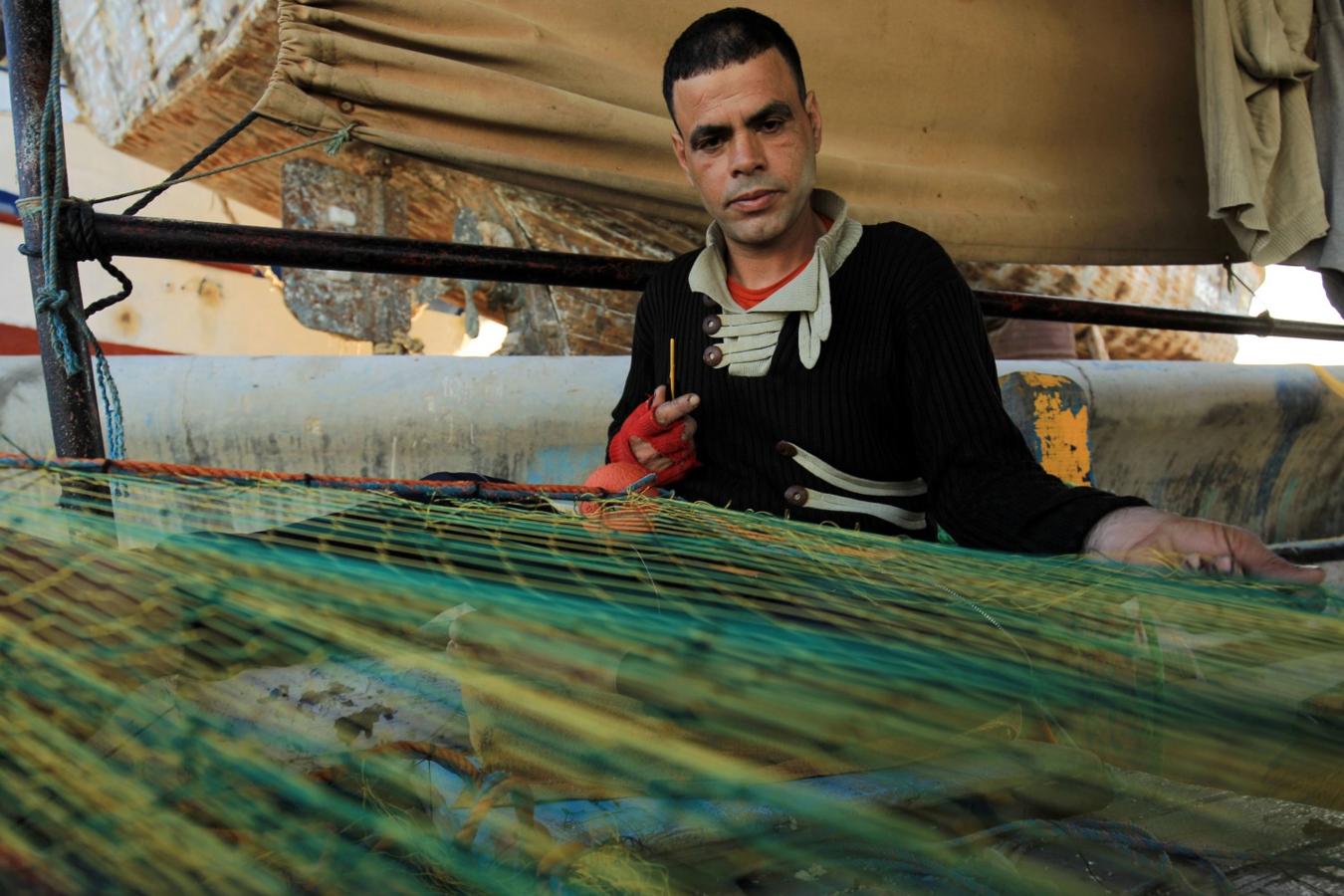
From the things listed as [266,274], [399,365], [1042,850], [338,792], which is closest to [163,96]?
[399,365]

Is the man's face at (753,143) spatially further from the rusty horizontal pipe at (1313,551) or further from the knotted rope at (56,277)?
the rusty horizontal pipe at (1313,551)

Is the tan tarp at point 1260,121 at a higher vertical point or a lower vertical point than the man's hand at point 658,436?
higher

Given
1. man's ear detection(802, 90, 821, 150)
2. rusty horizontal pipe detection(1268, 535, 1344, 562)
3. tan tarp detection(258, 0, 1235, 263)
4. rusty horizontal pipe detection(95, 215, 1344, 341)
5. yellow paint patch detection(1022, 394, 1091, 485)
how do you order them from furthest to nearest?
rusty horizontal pipe detection(1268, 535, 1344, 562) → yellow paint patch detection(1022, 394, 1091, 485) → tan tarp detection(258, 0, 1235, 263) → man's ear detection(802, 90, 821, 150) → rusty horizontal pipe detection(95, 215, 1344, 341)

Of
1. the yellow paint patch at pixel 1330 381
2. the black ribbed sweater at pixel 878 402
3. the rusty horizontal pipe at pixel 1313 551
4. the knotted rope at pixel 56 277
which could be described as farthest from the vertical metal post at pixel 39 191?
the yellow paint patch at pixel 1330 381

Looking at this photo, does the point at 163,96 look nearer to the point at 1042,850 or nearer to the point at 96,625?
the point at 96,625

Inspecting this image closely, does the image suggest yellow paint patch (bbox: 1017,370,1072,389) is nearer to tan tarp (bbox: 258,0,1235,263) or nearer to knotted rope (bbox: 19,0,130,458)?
tan tarp (bbox: 258,0,1235,263)

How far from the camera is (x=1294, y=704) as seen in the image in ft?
2.85

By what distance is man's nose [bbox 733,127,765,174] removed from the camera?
1578 mm

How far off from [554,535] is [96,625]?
451 mm

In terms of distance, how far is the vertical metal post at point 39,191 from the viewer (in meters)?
1.49

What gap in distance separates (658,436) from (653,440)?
0.01 m

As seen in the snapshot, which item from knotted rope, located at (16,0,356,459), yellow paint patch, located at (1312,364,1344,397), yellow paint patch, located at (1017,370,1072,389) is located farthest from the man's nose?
yellow paint patch, located at (1312,364,1344,397)

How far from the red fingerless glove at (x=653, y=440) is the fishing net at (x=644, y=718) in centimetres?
43

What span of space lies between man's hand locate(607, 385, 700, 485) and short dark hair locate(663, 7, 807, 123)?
0.57 m
